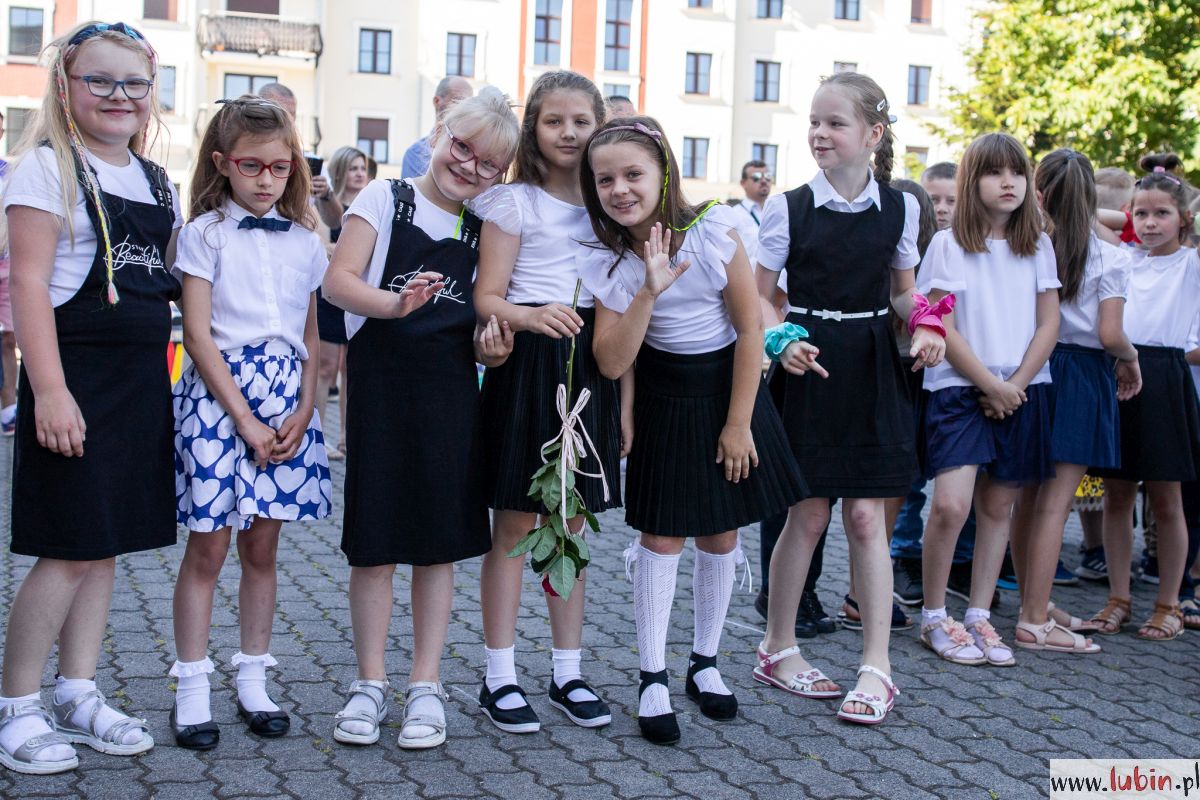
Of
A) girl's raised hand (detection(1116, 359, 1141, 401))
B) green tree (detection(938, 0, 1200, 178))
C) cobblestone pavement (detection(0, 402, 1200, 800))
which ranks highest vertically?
green tree (detection(938, 0, 1200, 178))

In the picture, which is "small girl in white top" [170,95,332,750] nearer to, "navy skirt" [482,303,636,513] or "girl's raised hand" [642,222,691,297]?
"navy skirt" [482,303,636,513]

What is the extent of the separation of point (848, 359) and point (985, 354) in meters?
0.87

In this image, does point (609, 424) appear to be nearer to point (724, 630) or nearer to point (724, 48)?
point (724, 630)

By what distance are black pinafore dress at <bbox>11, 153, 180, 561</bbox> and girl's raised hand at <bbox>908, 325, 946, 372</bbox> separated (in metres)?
2.36

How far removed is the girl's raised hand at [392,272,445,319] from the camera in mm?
3535

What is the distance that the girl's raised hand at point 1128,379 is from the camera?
17.2 ft

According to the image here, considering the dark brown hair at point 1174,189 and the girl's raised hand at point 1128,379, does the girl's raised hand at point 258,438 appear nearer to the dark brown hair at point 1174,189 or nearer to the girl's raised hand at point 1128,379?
the girl's raised hand at point 1128,379

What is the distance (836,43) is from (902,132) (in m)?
3.85

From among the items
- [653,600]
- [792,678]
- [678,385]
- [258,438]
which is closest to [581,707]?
[653,600]

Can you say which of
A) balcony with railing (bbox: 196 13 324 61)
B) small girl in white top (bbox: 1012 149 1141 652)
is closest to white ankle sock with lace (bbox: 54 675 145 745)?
small girl in white top (bbox: 1012 149 1141 652)

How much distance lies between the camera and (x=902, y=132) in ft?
144

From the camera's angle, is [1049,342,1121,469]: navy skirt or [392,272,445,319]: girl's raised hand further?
[1049,342,1121,469]: navy skirt

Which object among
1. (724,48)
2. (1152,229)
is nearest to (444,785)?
(1152,229)

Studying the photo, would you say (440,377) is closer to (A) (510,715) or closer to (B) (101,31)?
(A) (510,715)
